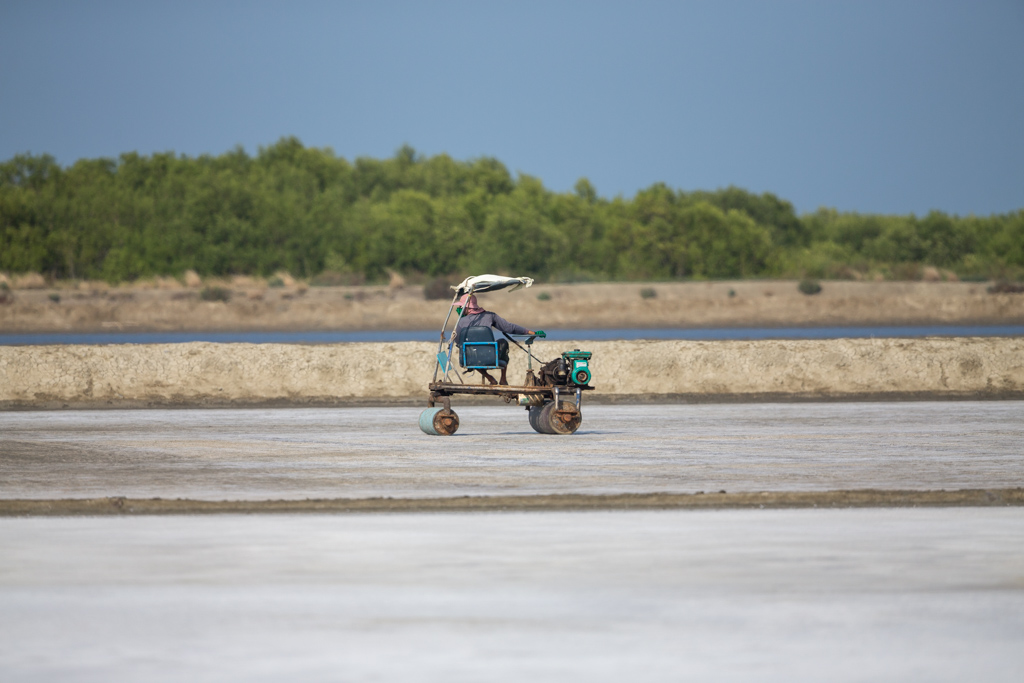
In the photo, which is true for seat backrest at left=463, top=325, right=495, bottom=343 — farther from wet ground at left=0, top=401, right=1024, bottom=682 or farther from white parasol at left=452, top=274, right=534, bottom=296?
wet ground at left=0, top=401, right=1024, bottom=682

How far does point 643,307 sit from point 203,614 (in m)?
70.6

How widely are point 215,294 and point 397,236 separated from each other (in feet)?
106

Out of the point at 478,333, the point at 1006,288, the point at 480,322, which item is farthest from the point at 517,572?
the point at 1006,288

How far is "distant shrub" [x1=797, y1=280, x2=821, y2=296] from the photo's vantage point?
3091 inches

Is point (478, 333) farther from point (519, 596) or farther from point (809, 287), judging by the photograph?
point (809, 287)

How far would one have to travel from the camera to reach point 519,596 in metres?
8.71

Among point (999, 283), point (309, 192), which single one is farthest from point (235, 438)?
point (309, 192)

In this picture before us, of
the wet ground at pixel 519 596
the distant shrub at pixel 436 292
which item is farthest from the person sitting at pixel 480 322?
the distant shrub at pixel 436 292

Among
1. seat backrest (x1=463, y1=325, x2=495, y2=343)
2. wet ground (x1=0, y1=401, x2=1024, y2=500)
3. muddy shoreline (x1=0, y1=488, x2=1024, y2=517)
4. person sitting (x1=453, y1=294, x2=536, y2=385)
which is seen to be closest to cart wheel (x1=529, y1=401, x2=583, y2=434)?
wet ground (x1=0, y1=401, x2=1024, y2=500)

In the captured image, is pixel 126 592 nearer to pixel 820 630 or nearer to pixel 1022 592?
pixel 820 630

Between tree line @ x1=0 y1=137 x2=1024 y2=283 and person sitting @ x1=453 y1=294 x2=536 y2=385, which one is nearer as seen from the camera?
person sitting @ x1=453 y1=294 x2=536 y2=385

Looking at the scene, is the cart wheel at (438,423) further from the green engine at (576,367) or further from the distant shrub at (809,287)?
the distant shrub at (809,287)

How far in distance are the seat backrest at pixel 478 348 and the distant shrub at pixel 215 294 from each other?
64796mm

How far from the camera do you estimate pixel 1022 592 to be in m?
8.80
